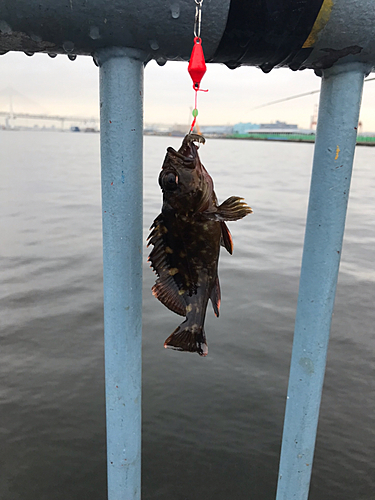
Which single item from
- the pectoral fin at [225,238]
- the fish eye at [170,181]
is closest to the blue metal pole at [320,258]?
the pectoral fin at [225,238]

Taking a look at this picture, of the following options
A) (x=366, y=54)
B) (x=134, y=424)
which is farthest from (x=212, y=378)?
(x=366, y=54)

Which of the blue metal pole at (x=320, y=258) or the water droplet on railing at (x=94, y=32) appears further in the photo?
the blue metal pole at (x=320, y=258)

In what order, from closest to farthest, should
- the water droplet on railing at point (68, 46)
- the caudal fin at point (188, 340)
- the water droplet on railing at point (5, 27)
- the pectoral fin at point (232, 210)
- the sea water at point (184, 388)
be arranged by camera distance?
the water droplet on railing at point (5, 27), the water droplet on railing at point (68, 46), the pectoral fin at point (232, 210), the caudal fin at point (188, 340), the sea water at point (184, 388)

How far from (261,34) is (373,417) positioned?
621cm

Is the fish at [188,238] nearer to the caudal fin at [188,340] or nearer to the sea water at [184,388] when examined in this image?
the caudal fin at [188,340]

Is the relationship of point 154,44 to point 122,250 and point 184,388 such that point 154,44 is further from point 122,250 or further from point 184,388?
point 184,388

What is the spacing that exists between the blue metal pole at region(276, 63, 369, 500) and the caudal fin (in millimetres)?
650

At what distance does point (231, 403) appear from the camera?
6.57m

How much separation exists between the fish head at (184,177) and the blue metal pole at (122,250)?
16 centimetres

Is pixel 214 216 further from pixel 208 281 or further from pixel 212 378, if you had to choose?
pixel 212 378

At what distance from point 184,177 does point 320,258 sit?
935 mm

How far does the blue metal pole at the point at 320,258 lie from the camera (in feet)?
7.43

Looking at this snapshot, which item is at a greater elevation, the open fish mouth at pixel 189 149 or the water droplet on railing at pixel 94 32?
the water droplet on railing at pixel 94 32

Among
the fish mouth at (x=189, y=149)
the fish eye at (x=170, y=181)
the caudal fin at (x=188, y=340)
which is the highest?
the fish mouth at (x=189, y=149)
